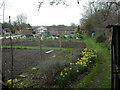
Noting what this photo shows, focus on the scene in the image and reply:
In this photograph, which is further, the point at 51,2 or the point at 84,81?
the point at 51,2

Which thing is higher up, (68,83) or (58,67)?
(58,67)

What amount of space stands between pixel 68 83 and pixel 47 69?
1.04m

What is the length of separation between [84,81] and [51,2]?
3.52 m

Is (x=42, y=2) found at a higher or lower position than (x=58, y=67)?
higher

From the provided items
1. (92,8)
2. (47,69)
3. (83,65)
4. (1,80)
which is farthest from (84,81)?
(92,8)

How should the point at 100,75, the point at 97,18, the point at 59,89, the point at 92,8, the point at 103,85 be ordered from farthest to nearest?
the point at 92,8 < the point at 97,18 < the point at 100,75 < the point at 103,85 < the point at 59,89

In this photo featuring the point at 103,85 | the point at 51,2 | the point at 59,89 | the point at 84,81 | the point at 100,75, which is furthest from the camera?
the point at 100,75

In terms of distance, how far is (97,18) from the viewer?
22.0 m

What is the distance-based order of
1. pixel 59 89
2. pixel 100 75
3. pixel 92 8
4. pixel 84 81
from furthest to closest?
pixel 92 8, pixel 100 75, pixel 84 81, pixel 59 89

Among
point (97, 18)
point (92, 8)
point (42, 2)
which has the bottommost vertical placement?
point (42, 2)

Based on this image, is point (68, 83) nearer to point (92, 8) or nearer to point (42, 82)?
point (42, 82)

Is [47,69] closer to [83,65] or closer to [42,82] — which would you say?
[42,82]

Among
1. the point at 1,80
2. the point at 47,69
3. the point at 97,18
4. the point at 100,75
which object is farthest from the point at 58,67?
the point at 97,18

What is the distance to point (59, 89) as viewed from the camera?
13.8 ft
